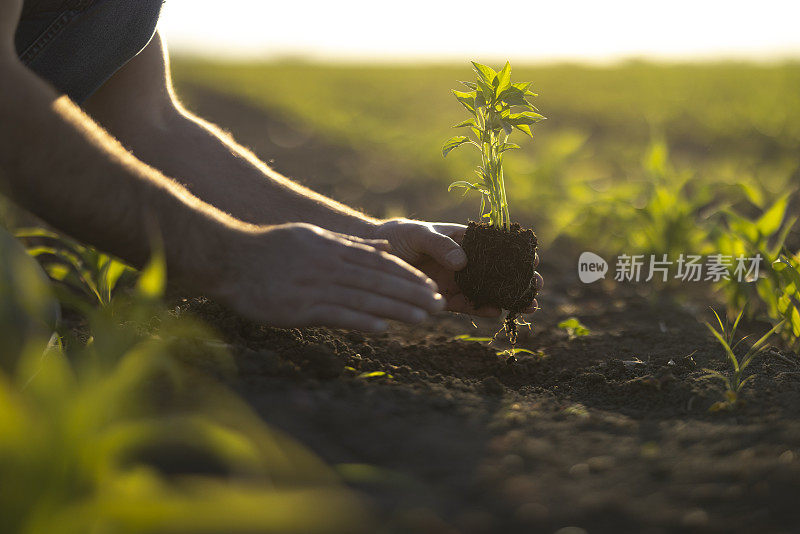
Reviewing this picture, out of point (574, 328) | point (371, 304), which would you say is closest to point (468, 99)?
point (371, 304)

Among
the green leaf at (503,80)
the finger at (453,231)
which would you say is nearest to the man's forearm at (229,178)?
the finger at (453,231)

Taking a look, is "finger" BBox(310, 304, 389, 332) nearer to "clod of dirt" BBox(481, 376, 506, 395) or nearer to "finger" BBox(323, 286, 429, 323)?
"finger" BBox(323, 286, 429, 323)

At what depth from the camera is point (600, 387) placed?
6.22 feet

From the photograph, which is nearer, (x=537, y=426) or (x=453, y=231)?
(x=537, y=426)

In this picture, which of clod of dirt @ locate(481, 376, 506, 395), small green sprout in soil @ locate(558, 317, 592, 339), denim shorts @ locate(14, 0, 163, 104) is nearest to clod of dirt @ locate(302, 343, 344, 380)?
clod of dirt @ locate(481, 376, 506, 395)

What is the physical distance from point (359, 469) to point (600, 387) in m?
1.01

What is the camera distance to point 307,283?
157 cm

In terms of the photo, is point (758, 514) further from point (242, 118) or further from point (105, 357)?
point (242, 118)

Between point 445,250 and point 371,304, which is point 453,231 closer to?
point 445,250

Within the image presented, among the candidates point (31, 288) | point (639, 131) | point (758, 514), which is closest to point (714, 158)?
point (639, 131)

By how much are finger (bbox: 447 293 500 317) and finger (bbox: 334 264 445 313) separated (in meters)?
0.57

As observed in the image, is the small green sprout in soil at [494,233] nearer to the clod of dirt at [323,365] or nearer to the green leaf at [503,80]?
the green leaf at [503,80]

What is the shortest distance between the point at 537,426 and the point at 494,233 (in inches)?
30.6

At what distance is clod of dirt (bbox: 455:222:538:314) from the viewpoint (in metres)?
2.07
